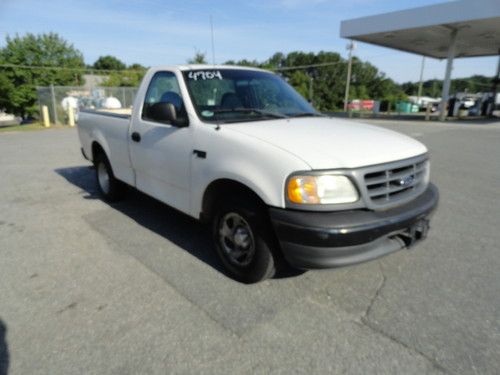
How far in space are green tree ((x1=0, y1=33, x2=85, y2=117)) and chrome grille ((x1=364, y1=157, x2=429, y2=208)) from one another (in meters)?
38.7

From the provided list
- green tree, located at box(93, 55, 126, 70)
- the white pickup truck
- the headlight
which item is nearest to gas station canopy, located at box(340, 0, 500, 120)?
the white pickup truck

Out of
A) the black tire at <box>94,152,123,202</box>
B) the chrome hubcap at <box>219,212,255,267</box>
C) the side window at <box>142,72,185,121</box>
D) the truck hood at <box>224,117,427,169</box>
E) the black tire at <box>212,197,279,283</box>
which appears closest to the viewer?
the truck hood at <box>224,117,427,169</box>

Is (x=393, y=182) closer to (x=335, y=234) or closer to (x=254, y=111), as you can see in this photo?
(x=335, y=234)

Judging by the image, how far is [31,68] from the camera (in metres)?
34.2

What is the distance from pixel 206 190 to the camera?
10.4 ft

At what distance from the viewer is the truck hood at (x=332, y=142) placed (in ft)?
8.29

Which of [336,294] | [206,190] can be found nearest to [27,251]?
[206,190]

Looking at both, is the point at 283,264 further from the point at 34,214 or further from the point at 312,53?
the point at 312,53

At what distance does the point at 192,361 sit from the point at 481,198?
5.36 meters

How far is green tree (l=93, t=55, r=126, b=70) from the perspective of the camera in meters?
90.9

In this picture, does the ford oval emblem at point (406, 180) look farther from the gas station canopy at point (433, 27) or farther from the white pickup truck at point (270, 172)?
the gas station canopy at point (433, 27)

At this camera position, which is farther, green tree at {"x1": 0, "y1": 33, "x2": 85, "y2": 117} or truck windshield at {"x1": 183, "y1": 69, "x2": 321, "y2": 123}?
green tree at {"x1": 0, "y1": 33, "x2": 85, "y2": 117}

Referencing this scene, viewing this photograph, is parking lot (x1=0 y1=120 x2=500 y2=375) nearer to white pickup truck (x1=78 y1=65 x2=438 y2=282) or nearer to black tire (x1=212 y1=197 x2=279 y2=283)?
black tire (x1=212 y1=197 x2=279 y2=283)

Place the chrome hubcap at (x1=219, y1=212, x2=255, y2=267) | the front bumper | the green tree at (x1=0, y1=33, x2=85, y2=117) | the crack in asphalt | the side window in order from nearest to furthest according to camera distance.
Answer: the crack in asphalt < the front bumper < the chrome hubcap at (x1=219, y1=212, x2=255, y2=267) < the side window < the green tree at (x1=0, y1=33, x2=85, y2=117)
